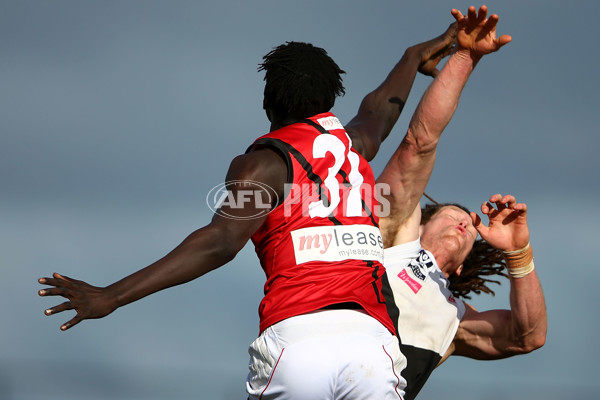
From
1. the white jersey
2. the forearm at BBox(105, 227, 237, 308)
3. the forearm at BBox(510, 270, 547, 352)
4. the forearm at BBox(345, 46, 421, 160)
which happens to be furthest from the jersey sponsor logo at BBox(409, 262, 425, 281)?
the forearm at BBox(105, 227, 237, 308)

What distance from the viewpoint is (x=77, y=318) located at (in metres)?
3.45

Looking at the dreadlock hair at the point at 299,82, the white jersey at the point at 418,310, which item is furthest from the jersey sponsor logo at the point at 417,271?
the dreadlock hair at the point at 299,82

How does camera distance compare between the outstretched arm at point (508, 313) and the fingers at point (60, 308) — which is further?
the outstretched arm at point (508, 313)

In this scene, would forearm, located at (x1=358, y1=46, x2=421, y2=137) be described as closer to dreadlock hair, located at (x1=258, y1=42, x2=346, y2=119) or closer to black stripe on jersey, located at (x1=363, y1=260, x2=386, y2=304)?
dreadlock hair, located at (x1=258, y1=42, x2=346, y2=119)

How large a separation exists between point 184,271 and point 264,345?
2.20 ft

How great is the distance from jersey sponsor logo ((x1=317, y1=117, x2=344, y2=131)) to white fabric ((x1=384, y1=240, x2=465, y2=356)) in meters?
1.72

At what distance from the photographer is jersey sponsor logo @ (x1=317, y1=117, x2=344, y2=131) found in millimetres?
4348

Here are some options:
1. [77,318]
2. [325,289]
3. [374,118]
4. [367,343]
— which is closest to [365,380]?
[367,343]

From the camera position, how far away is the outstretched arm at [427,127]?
5219 mm

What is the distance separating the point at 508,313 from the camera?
6.40 metres

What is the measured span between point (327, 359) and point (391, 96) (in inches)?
76.9

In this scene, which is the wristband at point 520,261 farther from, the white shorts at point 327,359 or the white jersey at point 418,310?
the white shorts at point 327,359

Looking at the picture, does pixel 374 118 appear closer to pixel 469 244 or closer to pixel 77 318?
pixel 469 244

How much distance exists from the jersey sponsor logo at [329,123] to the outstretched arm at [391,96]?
30cm
